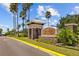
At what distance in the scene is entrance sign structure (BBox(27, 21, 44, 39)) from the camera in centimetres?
2709

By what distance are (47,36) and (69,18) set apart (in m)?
4.16

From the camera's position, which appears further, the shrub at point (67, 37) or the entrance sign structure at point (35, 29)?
the entrance sign structure at point (35, 29)

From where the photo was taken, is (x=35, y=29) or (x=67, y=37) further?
(x=35, y=29)

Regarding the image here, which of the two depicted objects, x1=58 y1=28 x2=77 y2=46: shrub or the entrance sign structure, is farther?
the entrance sign structure

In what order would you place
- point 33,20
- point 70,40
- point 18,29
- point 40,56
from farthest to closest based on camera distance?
point 18,29
point 33,20
point 70,40
point 40,56

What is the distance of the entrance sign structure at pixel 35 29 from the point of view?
27086 mm

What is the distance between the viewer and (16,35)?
37188 millimetres

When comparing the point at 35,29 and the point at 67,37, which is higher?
the point at 35,29

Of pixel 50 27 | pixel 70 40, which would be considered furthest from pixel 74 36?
pixel 50 27

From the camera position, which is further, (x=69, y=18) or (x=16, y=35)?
(x=16, y=35)

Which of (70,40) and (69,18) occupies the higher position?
(69,18)

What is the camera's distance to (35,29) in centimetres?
2906

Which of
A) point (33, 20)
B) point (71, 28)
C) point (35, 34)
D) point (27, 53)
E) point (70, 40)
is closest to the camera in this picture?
point (27, 53)

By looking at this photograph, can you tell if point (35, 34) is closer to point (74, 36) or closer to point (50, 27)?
point (50, 27)
